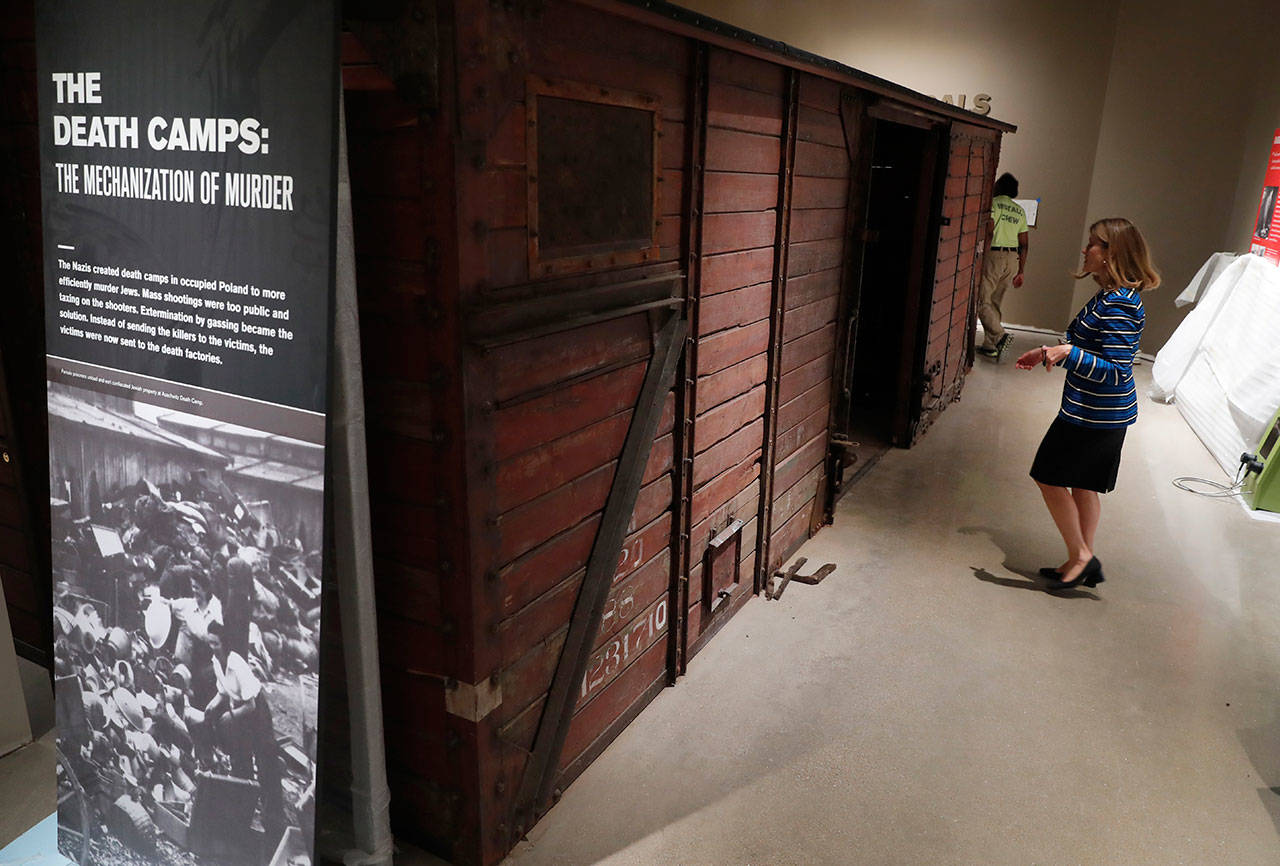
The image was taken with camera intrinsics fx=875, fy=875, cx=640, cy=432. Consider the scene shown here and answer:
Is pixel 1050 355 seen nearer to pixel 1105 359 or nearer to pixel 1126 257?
pixel 1105 359

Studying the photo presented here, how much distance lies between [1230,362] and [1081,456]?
185 inches

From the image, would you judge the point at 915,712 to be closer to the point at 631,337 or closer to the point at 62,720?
the point at 631,337

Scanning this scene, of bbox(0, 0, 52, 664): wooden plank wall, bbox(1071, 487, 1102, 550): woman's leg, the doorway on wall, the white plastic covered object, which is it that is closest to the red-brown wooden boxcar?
bbox(0, 0, 52, 664): wooden plank wall

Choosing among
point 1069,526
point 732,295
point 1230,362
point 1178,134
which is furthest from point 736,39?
point 1178,134

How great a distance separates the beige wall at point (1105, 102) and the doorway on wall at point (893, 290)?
199 inches

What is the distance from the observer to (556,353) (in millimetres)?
2879

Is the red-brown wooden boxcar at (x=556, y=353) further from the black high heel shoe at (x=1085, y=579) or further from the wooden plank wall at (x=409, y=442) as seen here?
the black high heel shoe at (x=1085, y=579)

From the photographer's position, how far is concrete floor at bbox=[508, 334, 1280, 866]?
10.5 ft

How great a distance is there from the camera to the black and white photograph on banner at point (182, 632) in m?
2.34

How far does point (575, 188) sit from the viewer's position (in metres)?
2.85

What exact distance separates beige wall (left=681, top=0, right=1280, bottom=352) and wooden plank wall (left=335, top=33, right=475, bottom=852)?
436 inches

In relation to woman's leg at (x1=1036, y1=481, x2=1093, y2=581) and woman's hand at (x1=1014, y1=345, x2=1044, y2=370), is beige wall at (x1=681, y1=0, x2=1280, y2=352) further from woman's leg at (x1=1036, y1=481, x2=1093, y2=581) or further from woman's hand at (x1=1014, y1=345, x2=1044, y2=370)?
woman's hand at (x1=1014, y1=345, x2=1044, y2=370)

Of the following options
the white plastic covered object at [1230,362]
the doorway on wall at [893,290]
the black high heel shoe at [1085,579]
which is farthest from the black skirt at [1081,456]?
the white plastic covered object at [1230,362]

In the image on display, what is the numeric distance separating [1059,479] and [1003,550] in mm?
953
